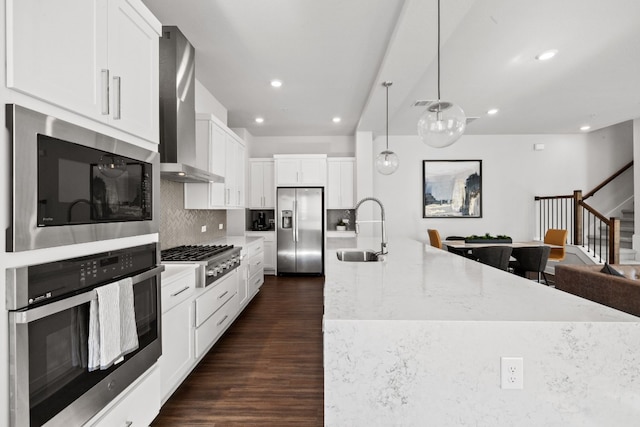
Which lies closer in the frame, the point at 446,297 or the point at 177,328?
the point at 446,297

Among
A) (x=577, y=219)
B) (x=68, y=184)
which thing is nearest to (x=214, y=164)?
(x=68, y=184)

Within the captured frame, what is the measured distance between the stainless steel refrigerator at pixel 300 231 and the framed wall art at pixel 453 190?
232cm

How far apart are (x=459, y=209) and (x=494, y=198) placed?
0.76 m

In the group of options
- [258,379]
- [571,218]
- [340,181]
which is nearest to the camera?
[258,379]

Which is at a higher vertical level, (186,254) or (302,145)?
(302,145)

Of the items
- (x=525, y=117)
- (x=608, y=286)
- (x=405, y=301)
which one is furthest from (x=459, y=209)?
(x=405, y=301)

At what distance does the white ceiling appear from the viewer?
249cm

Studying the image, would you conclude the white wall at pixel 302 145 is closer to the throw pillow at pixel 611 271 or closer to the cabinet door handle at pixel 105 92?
the throw pillow at pixel 611 271

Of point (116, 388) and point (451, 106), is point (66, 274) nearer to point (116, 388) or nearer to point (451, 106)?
point (116, 388)

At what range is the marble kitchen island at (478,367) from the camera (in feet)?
3.49

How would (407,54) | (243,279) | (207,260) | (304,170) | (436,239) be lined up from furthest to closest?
(304,170), (436,239), (243,279), (407,54), (207,260)

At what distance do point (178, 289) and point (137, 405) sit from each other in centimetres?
71

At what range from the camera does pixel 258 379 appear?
8.00ft

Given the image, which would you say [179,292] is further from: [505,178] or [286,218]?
[505,178]
